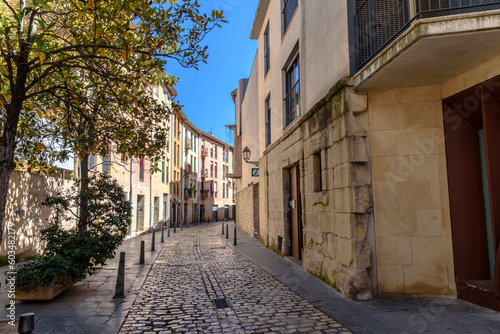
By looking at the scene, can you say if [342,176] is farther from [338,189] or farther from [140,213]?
[140,213]

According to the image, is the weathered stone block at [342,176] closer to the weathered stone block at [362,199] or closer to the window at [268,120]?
the weathered stone block at [362,199]

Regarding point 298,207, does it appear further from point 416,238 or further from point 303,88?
point 416,238

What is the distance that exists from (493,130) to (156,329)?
563 centimetres

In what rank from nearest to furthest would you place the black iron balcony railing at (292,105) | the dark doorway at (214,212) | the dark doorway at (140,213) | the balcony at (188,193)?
the black iron balcony railing at (292,105) < the dark doorway at (140,213) < the balcony at (188,193) < the dark doorway at (214,212)

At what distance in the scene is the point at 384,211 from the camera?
239 inches

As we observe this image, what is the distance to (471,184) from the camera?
19.1ft

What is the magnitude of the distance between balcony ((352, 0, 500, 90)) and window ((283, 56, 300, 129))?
13.6ft

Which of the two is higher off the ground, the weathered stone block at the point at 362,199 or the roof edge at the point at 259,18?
the roof edge at the point at 259,18

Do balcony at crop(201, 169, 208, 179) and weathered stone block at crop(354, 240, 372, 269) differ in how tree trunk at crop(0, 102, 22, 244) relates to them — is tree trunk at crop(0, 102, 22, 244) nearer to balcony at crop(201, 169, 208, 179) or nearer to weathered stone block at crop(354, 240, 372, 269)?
weathered stone block at crop(354, 240, 372, 269)

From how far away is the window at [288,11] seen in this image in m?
10.9

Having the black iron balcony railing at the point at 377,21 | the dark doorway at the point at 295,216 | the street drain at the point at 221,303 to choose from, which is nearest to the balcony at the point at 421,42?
the black iron balcony railing at the point at 377,21

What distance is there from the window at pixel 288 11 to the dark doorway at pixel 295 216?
4.94 metres

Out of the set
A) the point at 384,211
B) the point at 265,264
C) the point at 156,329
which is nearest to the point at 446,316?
the point at 384,211

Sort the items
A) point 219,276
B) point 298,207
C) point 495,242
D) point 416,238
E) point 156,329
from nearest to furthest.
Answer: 1. point 156,329
2. point 495,242
3. point 416,238
4. point 219,276
5. point 298,207
